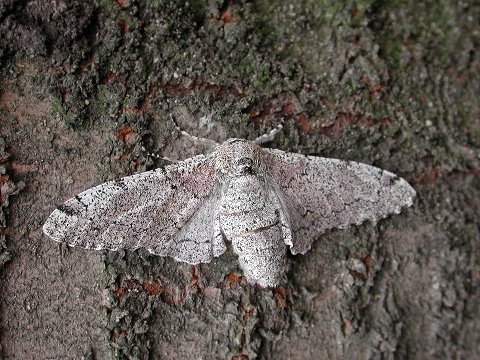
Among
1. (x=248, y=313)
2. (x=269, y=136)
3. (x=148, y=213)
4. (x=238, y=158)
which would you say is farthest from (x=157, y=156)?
(x=248, y=313)

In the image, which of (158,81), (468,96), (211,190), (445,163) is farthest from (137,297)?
(468,96)

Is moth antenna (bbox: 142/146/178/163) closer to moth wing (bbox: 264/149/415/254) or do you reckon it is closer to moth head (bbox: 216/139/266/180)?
moth head (bbox: 216/139/266/180)

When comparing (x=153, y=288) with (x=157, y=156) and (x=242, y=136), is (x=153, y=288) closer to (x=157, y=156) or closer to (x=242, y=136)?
(x=157, y=156)

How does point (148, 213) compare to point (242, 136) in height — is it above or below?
below

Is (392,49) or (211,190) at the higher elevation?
(392,49)

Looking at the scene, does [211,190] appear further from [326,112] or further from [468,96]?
[468,96]

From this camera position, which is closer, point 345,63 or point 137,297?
point 137,297
